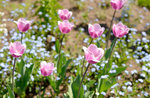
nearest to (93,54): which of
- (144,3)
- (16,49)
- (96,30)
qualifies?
(96,30)

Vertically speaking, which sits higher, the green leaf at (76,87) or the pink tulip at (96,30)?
the pink tulip at (96,30)

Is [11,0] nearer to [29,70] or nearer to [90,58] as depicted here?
[29,70]

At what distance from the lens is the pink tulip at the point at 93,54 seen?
1.97 m

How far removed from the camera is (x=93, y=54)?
2066 millimetres

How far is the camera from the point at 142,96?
10.6ft

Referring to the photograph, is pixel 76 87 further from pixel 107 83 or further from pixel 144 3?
pixel 144 3

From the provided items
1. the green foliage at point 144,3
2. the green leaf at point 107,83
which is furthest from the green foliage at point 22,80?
the green foliage at point 144,3

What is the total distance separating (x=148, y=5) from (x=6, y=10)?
12.9ft

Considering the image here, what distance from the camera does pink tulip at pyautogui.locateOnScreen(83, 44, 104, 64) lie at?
1.97 metres

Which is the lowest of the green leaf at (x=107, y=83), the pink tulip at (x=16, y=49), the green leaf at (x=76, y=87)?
the green leaf at (x=107, y=83)

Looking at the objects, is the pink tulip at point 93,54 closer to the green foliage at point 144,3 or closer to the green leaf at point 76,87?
the green leaf at point 76,87

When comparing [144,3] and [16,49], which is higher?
[16,49]

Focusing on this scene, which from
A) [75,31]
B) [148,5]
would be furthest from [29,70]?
[148,5]

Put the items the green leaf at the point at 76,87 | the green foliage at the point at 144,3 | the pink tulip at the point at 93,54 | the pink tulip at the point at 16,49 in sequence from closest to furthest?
the pink tulip at the point at 93,54, the pink tulip at the point at 16,49, the green leaf at the point at 76,87, the green foliage at the point at 144,3
